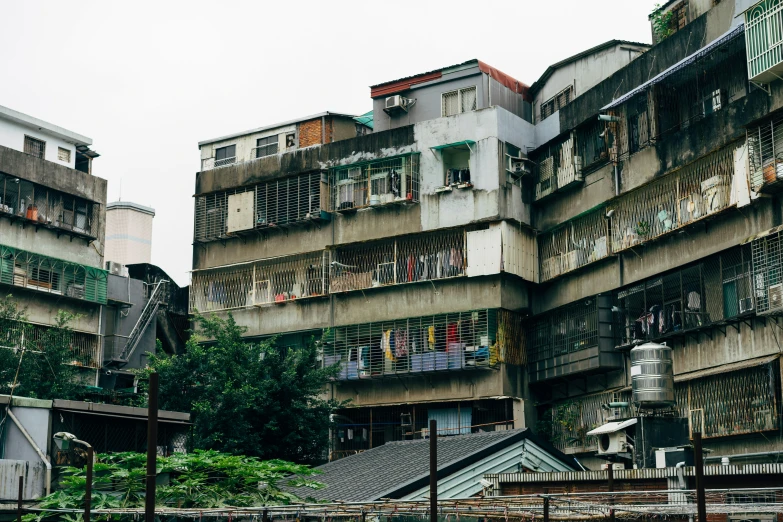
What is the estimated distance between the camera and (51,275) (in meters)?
49.9

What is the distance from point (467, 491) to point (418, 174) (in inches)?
848

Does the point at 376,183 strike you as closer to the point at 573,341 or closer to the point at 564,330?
the point at 564,330

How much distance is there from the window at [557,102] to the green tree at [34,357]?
22.8 meters

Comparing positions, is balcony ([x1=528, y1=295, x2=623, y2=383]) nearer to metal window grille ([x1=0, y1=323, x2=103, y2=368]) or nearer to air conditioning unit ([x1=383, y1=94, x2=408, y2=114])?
air conditioning unit ([x1=383, y1=94, x2=408, y2=114])

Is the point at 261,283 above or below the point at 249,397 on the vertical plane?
above

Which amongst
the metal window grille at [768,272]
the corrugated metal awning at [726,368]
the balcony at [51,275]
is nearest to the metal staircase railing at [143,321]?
the balcony at [51,275]

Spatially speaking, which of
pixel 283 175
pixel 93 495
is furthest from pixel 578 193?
pixel 93 495

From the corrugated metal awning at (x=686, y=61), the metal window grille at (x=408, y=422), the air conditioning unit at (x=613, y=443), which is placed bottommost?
the air conditioning unit at (x=613, y=443)

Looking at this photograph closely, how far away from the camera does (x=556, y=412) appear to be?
139 ft

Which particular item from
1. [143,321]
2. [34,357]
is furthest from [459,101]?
[34,357]

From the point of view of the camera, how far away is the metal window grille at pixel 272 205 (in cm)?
4828

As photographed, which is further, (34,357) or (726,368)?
(34,357)

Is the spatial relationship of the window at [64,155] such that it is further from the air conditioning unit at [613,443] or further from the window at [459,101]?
the air conditioning unit at [613,443]

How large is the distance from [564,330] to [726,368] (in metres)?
9.75
